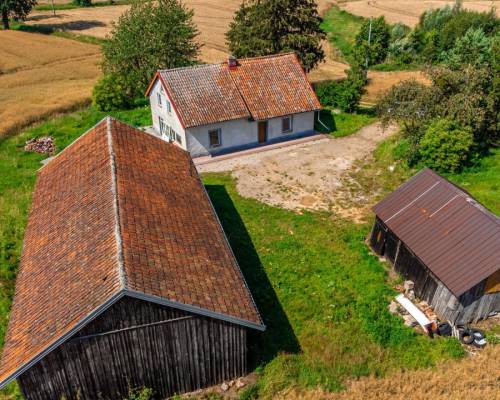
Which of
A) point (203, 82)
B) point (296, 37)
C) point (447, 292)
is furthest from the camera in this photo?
point (296, 37)

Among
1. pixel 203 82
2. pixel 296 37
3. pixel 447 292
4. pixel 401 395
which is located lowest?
pixel 401 395

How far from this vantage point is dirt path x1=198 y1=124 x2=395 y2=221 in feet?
80.5

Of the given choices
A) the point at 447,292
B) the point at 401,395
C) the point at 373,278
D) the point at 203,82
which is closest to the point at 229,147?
the point at 203,82

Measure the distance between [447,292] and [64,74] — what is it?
51.6 m

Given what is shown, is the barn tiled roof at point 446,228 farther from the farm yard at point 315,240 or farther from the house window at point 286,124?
the house window at point 286,124

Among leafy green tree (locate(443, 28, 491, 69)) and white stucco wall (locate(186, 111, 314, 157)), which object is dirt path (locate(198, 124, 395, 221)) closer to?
white stucco wall (locate(186, 111, 314, 157))

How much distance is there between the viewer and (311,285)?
18.0 meters

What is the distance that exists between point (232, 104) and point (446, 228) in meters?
17.9

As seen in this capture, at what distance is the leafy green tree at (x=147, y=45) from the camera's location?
38.2 meters

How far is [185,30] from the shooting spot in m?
39.1

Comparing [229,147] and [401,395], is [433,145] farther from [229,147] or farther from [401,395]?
[401,395]

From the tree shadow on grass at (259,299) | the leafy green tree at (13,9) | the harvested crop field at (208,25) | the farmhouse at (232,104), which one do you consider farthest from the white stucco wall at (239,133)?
the leafy green tree at (13,9)

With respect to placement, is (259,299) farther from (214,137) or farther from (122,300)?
(214,137)

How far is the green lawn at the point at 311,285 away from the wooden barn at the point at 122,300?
2.25 meters
